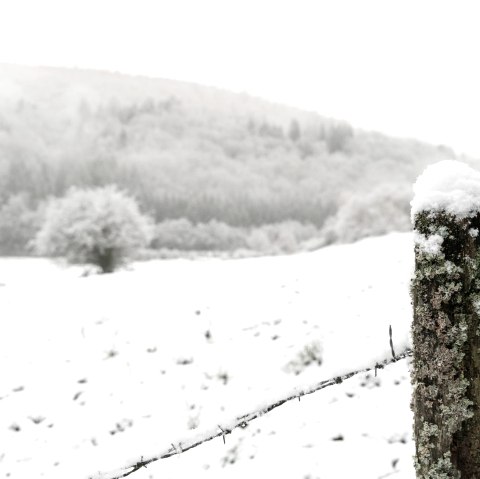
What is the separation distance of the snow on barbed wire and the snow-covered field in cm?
91

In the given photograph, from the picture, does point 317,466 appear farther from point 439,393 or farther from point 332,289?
point 332,289

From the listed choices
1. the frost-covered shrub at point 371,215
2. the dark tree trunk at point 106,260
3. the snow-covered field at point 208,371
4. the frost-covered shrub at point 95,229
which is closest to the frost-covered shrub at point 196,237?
the frost-covered shrub at point 371,215

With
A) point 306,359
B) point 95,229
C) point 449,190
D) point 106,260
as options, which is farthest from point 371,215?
point 449,190

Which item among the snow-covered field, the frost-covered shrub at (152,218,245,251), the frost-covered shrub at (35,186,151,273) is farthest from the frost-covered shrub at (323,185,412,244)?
the snow-covered field

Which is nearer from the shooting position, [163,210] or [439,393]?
[439,393]

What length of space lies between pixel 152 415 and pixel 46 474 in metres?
1.52

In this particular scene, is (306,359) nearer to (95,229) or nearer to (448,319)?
(448,319)

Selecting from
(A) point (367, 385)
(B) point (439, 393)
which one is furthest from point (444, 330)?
(A) point (367, 385)

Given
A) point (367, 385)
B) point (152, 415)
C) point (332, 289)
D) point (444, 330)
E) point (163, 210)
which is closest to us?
point (444, 330)

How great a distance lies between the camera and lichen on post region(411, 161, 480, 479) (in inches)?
65.2

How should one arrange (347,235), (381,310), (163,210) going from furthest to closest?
1. (163,210)
2. (347,235)
3. (381,310)

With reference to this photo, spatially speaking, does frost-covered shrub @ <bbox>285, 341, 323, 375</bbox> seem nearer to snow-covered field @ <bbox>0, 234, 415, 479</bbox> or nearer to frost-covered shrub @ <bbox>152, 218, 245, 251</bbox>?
snow-covered field @ <bbox>0, 234, 415, 479</bbox>

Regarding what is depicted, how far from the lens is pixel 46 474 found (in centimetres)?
570

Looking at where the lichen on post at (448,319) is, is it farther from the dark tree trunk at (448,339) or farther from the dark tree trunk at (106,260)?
the dark tree trunk at (106,260)
